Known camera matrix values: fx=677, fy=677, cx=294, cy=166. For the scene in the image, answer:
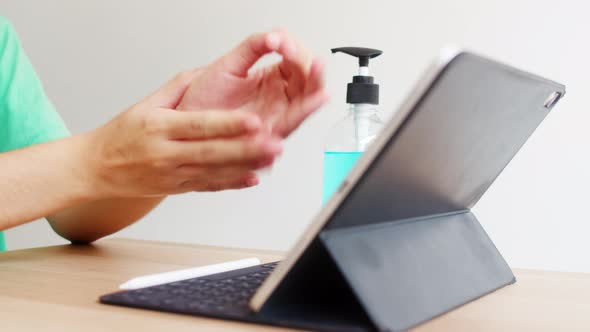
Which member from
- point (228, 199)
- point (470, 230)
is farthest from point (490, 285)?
point (228, 199)

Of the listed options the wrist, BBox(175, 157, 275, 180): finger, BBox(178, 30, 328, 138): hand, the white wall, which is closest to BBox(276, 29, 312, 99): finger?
BBox(178, 30, 328, 138): hand

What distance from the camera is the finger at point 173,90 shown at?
0.76 metres

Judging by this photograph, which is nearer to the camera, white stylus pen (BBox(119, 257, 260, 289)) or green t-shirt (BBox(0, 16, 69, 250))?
white stylus pen (BBox(119, 257, 260, 289))

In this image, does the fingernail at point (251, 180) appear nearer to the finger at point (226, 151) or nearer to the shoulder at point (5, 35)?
the finger at point (226, 151)

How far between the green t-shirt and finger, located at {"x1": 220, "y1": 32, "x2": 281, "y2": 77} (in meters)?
0.73

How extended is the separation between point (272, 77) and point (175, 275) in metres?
0.23

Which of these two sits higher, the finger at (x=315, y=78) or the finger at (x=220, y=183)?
the finger at (x=315, y=78)

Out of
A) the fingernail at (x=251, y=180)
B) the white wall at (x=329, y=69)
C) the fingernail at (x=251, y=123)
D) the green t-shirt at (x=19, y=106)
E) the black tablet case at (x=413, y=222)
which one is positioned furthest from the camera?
the white wall at (x=329, y=69)

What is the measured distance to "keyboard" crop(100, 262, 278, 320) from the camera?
52cm

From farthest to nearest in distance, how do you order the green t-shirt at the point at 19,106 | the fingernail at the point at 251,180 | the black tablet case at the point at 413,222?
the green t-shirt at the point at 19,106
the fingernail at the point at 251,180
the black tablet case at the point at 413,222

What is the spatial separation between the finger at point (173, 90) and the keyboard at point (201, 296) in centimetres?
22

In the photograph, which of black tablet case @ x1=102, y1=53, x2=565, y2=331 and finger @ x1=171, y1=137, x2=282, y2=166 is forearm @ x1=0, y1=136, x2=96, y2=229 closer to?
finger @ x1=171, y1=137, x2=282, y2=166

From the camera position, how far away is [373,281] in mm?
485

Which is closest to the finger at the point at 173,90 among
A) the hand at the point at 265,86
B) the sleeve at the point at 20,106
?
the hand at the point at 265,86
